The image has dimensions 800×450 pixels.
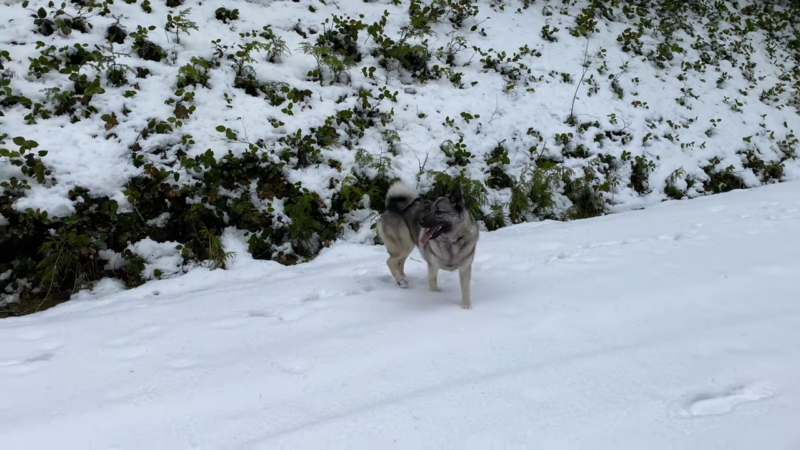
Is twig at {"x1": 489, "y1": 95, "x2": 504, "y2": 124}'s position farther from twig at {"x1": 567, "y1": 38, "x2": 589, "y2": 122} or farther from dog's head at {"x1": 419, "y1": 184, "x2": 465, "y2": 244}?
dog's head at {"x1": 419, "y1": 184, "x2": 465, "y2": 244}

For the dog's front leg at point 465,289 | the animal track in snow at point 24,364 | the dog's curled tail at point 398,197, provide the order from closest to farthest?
the animal track in snow at point 24,364 < the dog's front leg at point 465,289 < the dog's curled tail at point 398,197

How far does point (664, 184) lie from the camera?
9781mm

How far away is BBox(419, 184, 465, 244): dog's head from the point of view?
4.51 m

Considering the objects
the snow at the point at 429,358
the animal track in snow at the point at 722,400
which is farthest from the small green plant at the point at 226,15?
the animal track in snow at the point at 722,400

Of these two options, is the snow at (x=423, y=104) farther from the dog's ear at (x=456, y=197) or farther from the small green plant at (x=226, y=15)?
the dog's ear at (x=456, y=197)

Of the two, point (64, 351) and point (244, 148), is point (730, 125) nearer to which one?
point (244, 148)

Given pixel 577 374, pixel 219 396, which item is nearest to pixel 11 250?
pixel 219 396

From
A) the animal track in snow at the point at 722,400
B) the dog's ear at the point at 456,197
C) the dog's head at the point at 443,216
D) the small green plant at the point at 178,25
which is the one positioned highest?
the small green plant at the point at 178,25

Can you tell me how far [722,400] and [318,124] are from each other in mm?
6679

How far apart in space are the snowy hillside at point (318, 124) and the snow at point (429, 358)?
103 centimetres

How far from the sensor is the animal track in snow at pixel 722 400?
282 centimetres

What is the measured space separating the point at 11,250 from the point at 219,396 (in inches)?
160

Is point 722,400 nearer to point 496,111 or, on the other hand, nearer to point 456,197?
point 456,197

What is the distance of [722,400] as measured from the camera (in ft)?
9.55
